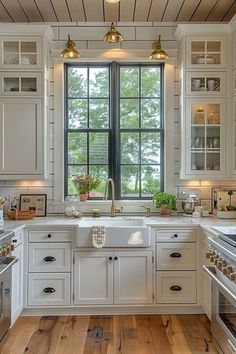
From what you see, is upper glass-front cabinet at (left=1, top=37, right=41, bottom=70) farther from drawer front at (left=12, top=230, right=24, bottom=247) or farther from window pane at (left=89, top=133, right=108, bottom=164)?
drawer front at (left=12, top=230, right=24, bottom=247)

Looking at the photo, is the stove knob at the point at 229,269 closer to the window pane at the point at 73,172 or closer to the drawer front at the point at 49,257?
the drawer front at the point at 49,257

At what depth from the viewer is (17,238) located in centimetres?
322

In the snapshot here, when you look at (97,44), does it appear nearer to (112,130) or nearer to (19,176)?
(112,130)

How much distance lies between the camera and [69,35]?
401 cm

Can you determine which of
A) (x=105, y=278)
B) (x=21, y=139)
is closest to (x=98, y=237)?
(x=105, y=278)

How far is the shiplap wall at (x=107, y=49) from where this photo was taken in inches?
159

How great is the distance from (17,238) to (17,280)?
36cm

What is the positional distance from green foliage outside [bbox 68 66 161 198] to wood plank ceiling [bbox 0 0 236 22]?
0.53 meters

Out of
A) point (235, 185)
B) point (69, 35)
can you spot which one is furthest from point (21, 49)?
point (235, 185)

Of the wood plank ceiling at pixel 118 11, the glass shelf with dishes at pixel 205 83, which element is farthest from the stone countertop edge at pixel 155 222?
the wood plank ceiling at pixel 118 11

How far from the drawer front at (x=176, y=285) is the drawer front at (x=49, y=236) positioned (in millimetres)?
910

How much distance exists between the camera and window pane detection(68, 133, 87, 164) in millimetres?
4156

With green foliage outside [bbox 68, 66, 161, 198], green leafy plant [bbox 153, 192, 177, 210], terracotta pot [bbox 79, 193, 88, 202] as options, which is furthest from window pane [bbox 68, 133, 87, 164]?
green leafy plant [bbox 153, 192, 177, 210]

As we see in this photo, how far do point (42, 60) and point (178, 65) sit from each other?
1433 millimetres
